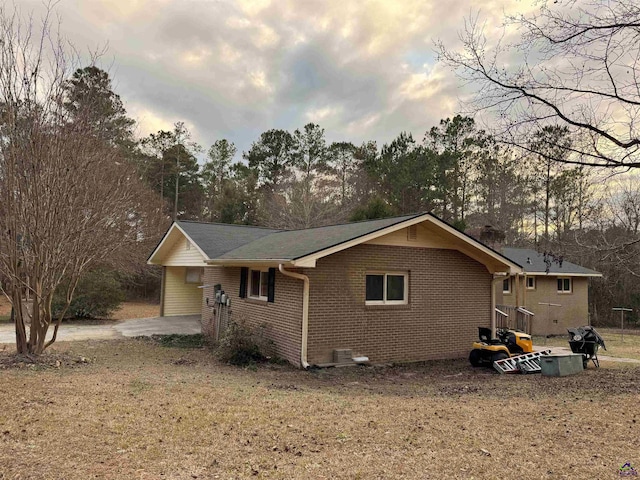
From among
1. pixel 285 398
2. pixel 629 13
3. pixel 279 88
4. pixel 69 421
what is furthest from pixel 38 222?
pixel 279 88

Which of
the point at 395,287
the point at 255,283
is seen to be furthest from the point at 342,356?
the point at 255,283

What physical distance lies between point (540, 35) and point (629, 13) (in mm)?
1401

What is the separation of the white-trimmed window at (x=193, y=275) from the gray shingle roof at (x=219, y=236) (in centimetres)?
358

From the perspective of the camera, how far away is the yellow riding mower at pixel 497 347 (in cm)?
1028

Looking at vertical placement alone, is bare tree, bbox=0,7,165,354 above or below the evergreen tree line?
below

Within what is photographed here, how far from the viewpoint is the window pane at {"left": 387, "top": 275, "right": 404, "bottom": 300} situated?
1118 centimetres

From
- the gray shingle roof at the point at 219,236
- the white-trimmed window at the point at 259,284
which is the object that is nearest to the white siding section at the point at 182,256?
the gray shingle roof at the point at 219,236

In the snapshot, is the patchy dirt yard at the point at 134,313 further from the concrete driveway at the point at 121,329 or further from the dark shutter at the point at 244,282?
the dark shutter at the point at 244,282

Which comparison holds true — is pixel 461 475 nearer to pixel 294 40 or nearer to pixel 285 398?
pixel 285 398

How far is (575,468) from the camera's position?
4.10 meters

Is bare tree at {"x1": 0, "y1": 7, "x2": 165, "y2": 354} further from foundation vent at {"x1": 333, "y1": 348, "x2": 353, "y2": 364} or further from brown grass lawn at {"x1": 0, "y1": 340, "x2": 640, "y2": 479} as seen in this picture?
foundation vent at {"x1": 333, "y1": 348, "x2": 353, "y2": 364}

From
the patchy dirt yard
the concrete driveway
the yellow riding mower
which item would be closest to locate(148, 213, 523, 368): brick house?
the yellow riding mower

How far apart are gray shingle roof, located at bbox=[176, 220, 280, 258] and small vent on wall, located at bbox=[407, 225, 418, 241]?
5658mm

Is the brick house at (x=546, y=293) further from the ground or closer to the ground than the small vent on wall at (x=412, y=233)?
closer to the ground
